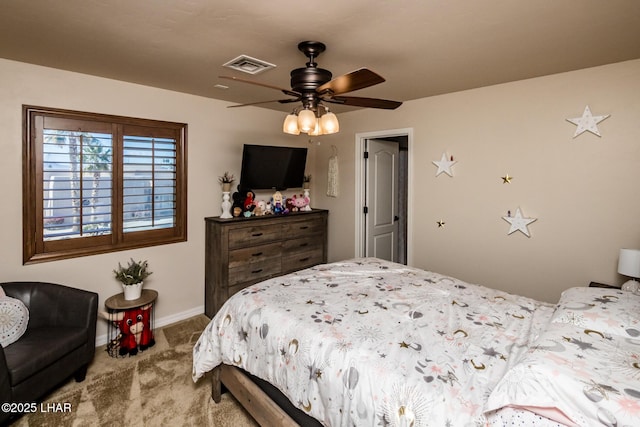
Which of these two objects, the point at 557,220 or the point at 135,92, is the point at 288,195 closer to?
the point at 135,92

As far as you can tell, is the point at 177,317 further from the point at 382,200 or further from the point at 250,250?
the point at 382,200

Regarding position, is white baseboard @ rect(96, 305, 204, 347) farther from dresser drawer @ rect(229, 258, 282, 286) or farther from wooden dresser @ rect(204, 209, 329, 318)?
dresser drawer @ rect(229, 258, 282, 286)

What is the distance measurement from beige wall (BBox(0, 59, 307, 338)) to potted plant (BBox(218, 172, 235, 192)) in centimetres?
6

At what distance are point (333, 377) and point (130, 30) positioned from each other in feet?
7.48

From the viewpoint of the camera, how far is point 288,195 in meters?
4.67

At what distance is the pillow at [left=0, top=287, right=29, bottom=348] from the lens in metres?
2.15

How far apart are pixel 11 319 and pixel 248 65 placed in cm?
243

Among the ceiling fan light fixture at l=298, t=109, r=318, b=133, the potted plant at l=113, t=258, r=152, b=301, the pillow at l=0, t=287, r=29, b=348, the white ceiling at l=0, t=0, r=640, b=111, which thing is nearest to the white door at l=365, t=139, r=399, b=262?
the white ceiling at l=0, t=0, r=640, b=111

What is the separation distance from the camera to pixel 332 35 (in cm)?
201

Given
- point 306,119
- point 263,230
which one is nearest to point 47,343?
point 263,230

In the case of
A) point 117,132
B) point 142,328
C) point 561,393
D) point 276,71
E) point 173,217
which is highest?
point 276,71

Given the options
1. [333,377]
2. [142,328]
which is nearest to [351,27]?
[333,377]

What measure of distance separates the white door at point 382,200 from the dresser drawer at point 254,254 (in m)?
1.24

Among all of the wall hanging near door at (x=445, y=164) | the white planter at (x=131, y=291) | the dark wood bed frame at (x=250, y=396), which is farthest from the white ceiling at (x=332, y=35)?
the dark wood bed frame at (x=250, y=396)
